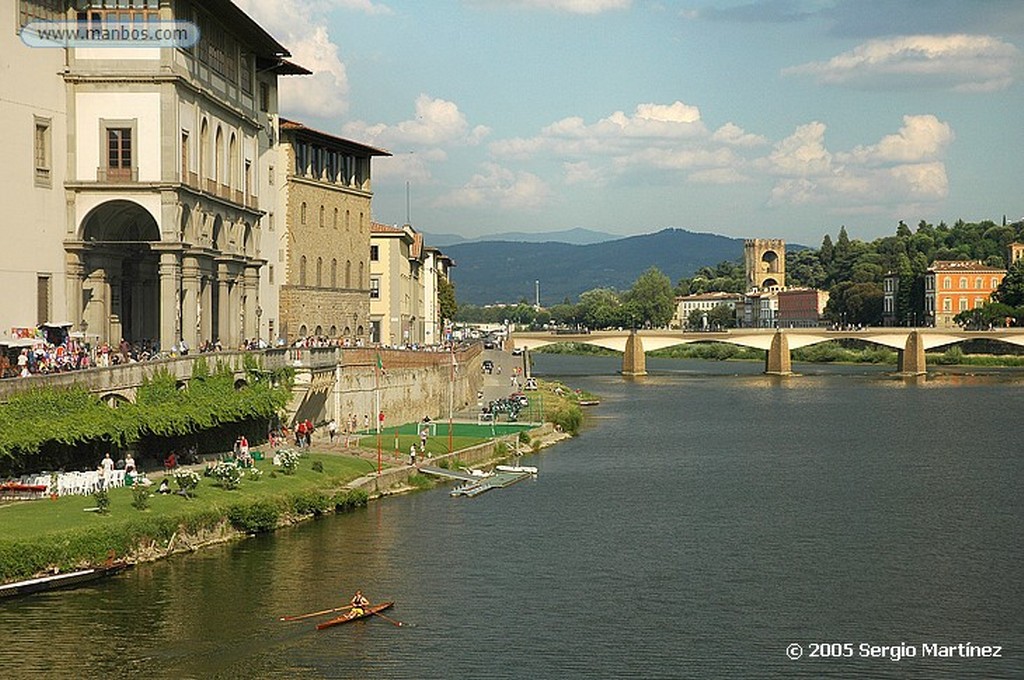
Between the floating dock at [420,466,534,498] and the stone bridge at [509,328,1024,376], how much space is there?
90.6 m

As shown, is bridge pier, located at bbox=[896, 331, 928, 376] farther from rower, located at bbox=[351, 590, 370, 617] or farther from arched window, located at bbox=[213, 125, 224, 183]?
rower, located at bbox=[351, 590, 370, 617]

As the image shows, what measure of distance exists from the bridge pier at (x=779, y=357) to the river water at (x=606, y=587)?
263ft

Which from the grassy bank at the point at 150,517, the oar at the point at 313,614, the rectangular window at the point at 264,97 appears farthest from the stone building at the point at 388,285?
the oar at the point at 313,614

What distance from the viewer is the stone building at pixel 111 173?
49.9 m

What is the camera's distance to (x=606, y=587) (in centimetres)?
3803

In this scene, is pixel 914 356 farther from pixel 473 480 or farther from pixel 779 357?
pixel 473 480

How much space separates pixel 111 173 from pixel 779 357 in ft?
336

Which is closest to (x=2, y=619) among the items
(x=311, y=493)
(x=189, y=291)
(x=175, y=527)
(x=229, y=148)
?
(x=175, y=527)

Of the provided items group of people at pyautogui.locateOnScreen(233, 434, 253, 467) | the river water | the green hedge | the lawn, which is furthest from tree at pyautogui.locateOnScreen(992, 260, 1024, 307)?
group of people at pyautogui.locateOnScreen(233, 434, 253, 467)

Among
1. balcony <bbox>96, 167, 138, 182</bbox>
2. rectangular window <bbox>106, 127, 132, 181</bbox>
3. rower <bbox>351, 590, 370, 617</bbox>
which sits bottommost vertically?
rower <bbox>351, 590, 370, 617</bbox>

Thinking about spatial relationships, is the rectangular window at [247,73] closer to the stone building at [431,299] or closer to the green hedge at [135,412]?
the green hedge at [135,412]

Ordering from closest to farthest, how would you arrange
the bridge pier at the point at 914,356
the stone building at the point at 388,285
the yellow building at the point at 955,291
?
the stone building at the point at 388,285 < the bridge pier at the point at 914,356 < the yellow building at the point at 955,291

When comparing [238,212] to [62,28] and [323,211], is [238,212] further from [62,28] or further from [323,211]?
[323,211]

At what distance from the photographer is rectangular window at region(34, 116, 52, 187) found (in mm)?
50781
